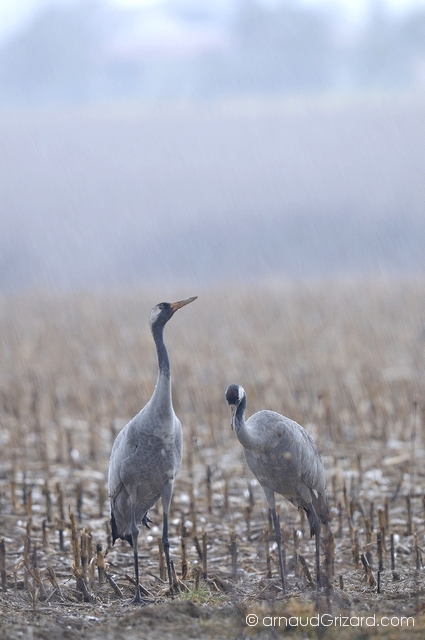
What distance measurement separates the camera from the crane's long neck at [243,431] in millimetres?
4777

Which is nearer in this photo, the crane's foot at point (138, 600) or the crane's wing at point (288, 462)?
the crane's foot at point (138, 600)

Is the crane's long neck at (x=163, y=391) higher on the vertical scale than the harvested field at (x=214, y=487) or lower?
higher

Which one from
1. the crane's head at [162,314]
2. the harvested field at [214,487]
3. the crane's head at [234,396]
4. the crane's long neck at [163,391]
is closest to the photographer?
the harvested field at [214,487]

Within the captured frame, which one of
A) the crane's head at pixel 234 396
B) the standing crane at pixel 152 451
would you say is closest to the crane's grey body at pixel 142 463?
the standing crane at pixel 152 451

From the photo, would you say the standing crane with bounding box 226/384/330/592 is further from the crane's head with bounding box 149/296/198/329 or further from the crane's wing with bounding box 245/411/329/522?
the crane's head with bounding box 149/296/198/329

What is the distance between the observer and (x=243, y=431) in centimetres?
480

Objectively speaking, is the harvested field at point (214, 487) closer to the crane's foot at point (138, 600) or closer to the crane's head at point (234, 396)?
the crane's foot at point (138, 600)

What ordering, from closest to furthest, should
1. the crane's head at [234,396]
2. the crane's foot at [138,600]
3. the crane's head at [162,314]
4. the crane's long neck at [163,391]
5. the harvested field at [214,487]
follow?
the harvested field at [214,487] → the crane's head at [234,396] → the crane's foot at [138,600] → the crane's long neck at [163,391] → the crane's head at [162,314]

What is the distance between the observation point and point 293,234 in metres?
62.8

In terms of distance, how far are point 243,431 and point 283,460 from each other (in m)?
Result: 0.39

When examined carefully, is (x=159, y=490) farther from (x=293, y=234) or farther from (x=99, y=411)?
(x=293, y=234)

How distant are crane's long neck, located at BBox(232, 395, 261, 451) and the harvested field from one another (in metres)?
0.62

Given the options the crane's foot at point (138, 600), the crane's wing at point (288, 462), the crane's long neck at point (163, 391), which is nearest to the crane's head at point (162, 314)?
the crane's long neck at point (163, 391)

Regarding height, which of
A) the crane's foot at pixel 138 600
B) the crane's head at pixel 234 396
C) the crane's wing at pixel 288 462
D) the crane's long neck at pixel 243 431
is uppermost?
the crane's head at pixel 234 396
